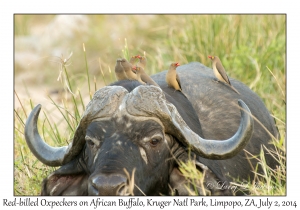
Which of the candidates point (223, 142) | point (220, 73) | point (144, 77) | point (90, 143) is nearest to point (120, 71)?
point (144, 77)

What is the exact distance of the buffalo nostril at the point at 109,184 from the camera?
Result: 195 inches

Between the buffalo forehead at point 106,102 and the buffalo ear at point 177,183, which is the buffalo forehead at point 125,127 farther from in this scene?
the buffalo ear at point 177,183

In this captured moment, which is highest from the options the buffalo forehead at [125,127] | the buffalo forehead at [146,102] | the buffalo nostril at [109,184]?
the buffalo forehead at [146,102]

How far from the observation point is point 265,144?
7.39 m

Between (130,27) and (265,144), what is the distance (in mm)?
7365

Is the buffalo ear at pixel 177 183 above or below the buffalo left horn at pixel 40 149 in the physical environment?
below

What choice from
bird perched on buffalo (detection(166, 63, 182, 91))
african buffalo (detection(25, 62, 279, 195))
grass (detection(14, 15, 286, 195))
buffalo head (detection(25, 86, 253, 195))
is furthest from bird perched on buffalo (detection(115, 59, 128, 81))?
buffalo head (detection(25, 86, 253, 195))

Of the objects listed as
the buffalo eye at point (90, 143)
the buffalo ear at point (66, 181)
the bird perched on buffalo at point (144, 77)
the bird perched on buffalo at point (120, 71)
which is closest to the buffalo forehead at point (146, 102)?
the buffalo eye at point (90, 143)

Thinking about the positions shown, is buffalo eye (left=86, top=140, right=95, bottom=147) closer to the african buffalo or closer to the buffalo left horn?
the african buffalo

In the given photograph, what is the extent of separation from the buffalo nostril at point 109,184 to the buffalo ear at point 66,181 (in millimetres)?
805

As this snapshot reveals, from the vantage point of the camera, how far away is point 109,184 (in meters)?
4.95
